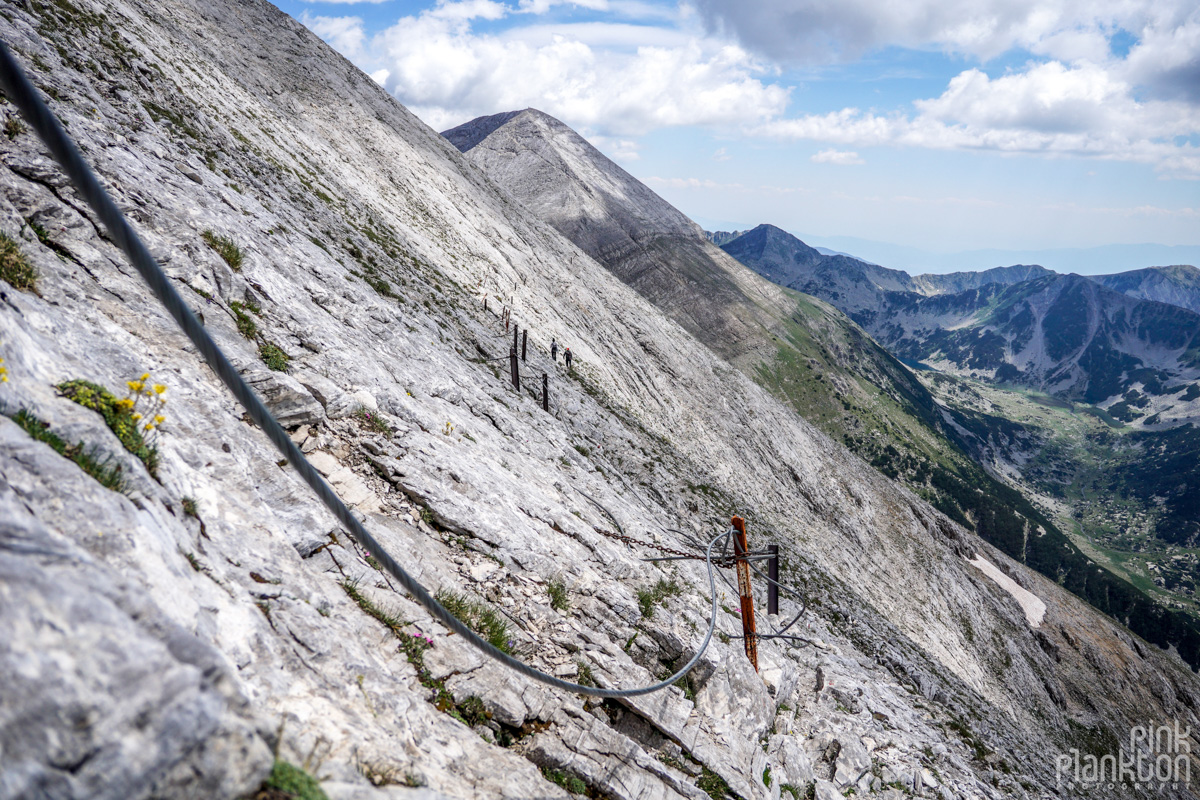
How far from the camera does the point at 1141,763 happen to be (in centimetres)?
6109

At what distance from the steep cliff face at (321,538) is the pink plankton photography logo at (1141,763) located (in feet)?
49.6

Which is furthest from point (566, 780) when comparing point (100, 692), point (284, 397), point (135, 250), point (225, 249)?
point (225, 249)

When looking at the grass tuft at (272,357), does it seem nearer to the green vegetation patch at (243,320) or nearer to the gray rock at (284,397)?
the green vegetation patch at (243,320)

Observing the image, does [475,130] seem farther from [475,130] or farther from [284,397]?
[284,397]

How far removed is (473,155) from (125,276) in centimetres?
14960

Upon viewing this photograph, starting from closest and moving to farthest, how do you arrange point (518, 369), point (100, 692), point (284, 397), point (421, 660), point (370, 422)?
point (100, 692) < point (421, 660) < point (284, 397) < point (370, 422) < point (518, 369)

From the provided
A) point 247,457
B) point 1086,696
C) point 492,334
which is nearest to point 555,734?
point 247,457

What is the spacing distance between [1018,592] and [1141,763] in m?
22.4

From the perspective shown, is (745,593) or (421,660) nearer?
(421,660)

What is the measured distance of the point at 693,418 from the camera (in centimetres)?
5909

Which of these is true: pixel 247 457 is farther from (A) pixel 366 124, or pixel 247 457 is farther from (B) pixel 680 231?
(B) pixel 680 231

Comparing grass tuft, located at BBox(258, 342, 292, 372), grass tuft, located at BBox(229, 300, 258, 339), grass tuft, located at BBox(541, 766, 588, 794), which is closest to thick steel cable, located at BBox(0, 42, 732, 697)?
grass tuft, located at BBox(541, 766, 588, 794)

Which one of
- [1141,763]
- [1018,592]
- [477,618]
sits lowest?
[1141,763]

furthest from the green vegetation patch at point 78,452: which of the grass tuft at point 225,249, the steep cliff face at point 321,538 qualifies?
the grass tuft at point 225,249
